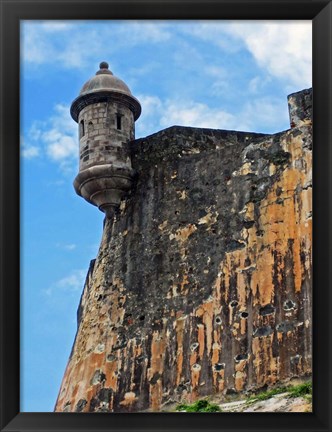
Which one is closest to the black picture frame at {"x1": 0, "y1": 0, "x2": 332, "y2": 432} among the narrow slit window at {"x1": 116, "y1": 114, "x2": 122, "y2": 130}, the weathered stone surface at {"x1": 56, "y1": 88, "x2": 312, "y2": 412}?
the weathered stone surface at {"x1": 56, "y1": 88, "x2": 312, "y2": 412}

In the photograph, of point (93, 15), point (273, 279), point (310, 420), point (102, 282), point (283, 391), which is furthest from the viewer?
point (102, 282)

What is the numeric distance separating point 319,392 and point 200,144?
38.7 ft

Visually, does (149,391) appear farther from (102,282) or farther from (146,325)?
A: (102,282)

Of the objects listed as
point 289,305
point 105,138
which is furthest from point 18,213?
point 105,138

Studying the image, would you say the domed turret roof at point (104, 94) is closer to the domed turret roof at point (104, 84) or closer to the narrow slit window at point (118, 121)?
the domed turret roof at point (104, 84)

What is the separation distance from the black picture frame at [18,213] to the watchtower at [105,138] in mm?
10809

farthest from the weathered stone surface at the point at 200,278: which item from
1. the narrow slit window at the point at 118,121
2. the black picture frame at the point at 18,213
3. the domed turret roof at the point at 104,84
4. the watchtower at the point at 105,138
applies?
the black picture frame at the point at 18,213

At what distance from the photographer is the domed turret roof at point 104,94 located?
19125mm

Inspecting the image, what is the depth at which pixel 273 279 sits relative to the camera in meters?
16.1

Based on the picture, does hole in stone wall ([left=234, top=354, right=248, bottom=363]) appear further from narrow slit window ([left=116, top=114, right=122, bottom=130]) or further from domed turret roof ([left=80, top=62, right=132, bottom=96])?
domed turret roof ([left=80, top=62, right=132, bottom=96])

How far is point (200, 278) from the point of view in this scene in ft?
55.5

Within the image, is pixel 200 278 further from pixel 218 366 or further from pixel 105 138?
pixel 105 138

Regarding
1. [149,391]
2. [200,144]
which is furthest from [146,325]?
[200,144]

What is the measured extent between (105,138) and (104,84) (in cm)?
96
